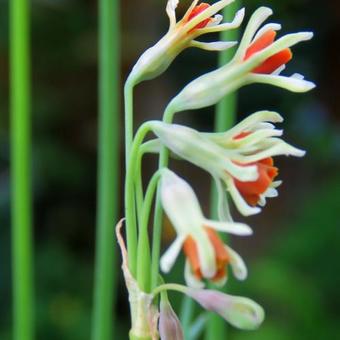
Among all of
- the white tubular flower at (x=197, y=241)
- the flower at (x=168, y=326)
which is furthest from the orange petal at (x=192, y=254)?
the flower at (x=168, y=326)

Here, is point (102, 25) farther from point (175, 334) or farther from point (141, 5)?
point (141, 5)

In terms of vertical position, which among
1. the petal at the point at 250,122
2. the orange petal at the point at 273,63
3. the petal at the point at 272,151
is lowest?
the petal at the point at 272,151

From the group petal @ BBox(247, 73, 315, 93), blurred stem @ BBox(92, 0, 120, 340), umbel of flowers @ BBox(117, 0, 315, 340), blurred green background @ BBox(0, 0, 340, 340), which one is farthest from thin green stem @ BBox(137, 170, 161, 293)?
blurred green background @ BBox(0, 0, 340, 340)

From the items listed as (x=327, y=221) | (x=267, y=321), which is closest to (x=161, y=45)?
(x=267, y=321)

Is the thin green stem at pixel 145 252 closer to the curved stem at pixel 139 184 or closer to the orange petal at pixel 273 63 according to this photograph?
the curved stem at pixel 139 184

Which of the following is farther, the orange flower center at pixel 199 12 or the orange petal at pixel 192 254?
the orange flower center at pixel 199 12

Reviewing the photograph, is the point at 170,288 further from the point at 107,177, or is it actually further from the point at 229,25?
the point at 107,177
